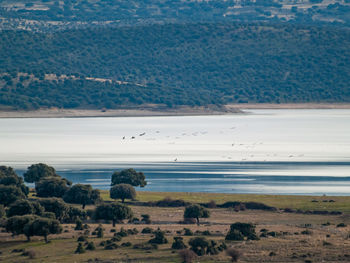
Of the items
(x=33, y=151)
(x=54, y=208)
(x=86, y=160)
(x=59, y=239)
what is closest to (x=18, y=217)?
(x=59, y=239)

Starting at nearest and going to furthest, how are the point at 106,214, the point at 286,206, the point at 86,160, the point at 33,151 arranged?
the point at 106,214
the point at 286,206
the point at 86,160
the point at 33,151

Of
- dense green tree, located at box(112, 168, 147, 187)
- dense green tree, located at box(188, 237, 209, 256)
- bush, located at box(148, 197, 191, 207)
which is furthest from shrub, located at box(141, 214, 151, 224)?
dense green tree, located at box(112, 168, 147, 187)

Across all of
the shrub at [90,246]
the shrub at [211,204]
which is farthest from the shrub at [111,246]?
the shrub at [211,204]

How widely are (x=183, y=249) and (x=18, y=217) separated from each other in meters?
12.4

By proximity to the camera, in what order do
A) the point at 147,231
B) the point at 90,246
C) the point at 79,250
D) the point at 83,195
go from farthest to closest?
the point at 83,195, the point at 147,231, the point at 90,246, the point at 79,250

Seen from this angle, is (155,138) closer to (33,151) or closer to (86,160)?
(33,151)

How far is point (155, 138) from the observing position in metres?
179

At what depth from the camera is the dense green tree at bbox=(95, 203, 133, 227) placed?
2462 inches

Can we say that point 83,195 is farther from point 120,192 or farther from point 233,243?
point 233,243

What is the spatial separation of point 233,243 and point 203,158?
253 feet

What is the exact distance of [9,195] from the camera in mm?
70188

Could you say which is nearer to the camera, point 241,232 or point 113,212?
point 241,232

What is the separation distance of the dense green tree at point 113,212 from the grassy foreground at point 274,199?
13.2m

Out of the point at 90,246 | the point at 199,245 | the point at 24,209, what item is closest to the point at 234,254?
the point at 199,245
